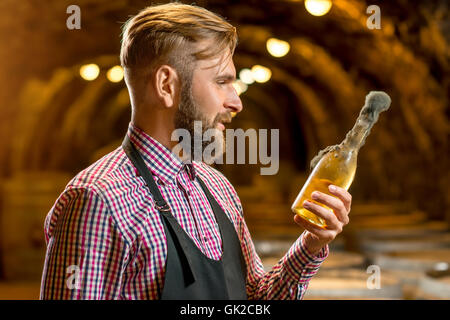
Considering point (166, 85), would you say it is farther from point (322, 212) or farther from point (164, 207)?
point (322, 212)

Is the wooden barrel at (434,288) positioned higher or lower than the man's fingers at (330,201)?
higher

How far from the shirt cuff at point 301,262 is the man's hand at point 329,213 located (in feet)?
0.15

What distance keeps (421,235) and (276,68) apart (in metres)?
6.71

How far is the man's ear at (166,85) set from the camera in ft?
5.56

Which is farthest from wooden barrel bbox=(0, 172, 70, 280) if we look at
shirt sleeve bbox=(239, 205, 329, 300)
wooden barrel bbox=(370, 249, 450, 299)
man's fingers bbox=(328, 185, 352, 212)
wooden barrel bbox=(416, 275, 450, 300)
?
man's fingers bbox=(328, 185, 352, 212)

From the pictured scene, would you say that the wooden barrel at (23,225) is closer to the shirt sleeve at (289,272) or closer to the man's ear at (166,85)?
the shirt sleeve at (289,272)

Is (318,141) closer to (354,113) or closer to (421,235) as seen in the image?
(354,113)

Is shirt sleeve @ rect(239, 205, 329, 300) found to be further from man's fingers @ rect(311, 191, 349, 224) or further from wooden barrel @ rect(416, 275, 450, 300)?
wooden barrel @ rect(416, 275, 450, 300)

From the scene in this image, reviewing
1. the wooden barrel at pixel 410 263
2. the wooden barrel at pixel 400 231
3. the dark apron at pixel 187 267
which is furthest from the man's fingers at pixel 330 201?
the wooden barrel at pixel 400 231

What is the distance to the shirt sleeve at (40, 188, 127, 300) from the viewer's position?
1.50 metres

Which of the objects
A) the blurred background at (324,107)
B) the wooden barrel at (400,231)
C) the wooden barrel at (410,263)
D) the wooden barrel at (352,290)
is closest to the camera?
the wooden barrel at (352,290)

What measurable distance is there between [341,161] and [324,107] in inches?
465

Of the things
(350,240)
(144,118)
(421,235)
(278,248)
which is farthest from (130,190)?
(350,240)

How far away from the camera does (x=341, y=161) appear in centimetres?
193
